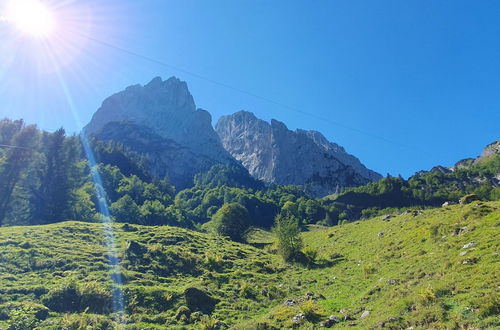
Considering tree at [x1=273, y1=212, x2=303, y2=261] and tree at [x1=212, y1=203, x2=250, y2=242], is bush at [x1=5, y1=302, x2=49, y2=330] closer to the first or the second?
tree at [x1=273, y1=212, x2=303, y2=261]

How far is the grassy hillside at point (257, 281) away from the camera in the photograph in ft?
64.4

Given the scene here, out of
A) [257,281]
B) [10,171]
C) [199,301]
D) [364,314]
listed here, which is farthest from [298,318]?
[10,171]

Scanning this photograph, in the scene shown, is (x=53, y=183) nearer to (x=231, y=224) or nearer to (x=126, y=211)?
(x=126, y=211)

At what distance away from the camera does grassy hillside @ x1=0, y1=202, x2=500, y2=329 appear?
19625 millimetres

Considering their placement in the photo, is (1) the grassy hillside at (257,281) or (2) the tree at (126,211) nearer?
(1) the grassy hillside at (257,281)

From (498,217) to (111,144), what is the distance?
19339 centimetres

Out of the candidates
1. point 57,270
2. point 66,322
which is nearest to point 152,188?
point 57,270

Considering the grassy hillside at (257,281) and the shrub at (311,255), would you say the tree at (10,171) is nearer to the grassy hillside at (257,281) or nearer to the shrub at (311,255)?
the grassy hillside at (257,281)

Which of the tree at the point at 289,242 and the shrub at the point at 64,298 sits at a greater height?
the tree at the point at 289,242

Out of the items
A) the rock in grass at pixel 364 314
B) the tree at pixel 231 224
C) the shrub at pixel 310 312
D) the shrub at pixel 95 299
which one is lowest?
the shrub at pixel 95 299

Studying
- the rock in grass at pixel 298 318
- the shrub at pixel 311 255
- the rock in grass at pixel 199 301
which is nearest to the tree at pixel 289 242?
the shrub at pixel 311 255

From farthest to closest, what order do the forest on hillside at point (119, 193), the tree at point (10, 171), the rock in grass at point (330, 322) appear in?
the forest on hillside at point (119, 193), the tree at point (10, 171), the rock in grass at point (330, 322)

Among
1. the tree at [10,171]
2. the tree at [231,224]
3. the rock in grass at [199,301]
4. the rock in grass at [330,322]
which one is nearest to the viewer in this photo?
the rock in grass at [330,322]

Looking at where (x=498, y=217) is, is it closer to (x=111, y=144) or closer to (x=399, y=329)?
(x=399, y=329)
